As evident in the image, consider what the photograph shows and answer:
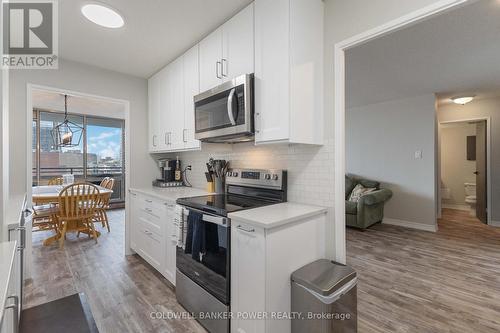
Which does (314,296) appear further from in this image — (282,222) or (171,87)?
(171,87)

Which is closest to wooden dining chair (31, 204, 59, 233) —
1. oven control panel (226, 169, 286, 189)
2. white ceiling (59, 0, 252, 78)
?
white ceiling (59, 0, 252, 78)

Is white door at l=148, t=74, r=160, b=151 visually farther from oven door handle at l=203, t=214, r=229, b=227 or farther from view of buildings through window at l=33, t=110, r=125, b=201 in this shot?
view of buildings through window at l=33, t=110, r=125, b=201

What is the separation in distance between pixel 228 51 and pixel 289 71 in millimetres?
729

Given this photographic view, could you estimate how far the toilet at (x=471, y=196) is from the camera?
5.44 m

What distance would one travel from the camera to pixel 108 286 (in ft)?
7.57

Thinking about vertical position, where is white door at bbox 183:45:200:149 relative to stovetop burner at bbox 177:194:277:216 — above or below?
above

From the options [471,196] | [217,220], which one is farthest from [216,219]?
[471,196]

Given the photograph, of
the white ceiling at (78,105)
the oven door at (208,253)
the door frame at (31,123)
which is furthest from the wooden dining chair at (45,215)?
the oven door at (208,253)

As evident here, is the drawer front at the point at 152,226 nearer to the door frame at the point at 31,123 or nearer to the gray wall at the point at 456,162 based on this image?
the door frame at the point at 31,123

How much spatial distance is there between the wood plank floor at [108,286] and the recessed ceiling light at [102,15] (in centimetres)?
249

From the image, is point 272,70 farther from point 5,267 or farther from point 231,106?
point 5,267

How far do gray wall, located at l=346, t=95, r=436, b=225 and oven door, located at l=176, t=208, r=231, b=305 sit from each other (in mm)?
4310

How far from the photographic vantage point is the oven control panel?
2.00 m

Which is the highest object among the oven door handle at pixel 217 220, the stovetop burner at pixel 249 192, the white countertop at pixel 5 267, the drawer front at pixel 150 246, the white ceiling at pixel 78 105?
the white ceiling at pixel 78 105
